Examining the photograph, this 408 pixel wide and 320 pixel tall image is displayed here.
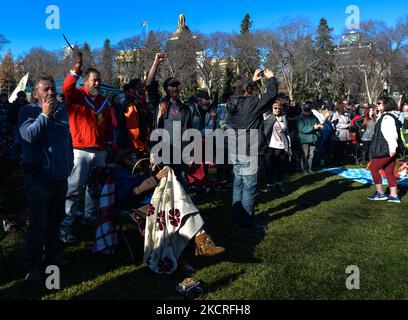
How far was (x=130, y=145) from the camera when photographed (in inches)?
222

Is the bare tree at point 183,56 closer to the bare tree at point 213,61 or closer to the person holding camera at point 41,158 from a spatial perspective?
the bare tree at point 213,61

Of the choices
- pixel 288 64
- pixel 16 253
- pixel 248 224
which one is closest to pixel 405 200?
pixel 248 224

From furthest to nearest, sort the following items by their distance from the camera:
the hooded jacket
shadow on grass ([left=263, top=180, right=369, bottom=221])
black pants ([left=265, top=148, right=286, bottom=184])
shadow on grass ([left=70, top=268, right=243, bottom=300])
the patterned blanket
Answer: black pants ([left=265, top=148, right=286, bottom=184]) < shadow on grass ([left=263, top=180, right=369, bottom=221]) < the hooded jacket < the patterned blanket < shadow on grass ([left=70, top=268, right=243, bottom=300])

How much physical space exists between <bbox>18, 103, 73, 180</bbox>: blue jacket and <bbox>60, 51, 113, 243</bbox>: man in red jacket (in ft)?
2.61

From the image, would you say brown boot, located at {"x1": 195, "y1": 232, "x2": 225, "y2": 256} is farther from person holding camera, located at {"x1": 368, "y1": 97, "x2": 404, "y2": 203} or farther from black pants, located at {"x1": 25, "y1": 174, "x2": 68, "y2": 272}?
person holding camera, located at {"x1": 368, "y1": 97, "x2": 404, "y2": 203}

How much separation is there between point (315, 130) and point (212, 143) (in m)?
3.13

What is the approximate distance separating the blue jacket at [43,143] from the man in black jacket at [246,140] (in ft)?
8.18

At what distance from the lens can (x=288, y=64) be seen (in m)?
52.7

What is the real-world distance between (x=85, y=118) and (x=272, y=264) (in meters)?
2.78

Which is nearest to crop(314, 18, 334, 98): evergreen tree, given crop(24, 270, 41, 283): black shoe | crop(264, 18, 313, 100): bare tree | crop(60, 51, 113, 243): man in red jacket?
crop(264, 18, 313, 100): bare tree

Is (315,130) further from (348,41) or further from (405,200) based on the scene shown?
(348,41)

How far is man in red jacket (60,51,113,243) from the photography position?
188 inches

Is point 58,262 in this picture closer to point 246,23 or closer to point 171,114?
point 171,114

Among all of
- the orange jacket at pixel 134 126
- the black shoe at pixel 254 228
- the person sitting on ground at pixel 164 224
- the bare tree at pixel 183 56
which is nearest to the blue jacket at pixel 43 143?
the person sitting on ground at pixel 164 224
